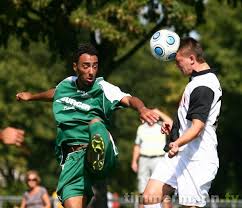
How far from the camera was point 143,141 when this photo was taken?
18.0 m

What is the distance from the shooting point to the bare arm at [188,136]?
10.2 meters

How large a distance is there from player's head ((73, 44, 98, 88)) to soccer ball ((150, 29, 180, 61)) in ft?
2.94

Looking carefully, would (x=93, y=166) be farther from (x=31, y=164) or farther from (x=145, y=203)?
(x=31, y=164)

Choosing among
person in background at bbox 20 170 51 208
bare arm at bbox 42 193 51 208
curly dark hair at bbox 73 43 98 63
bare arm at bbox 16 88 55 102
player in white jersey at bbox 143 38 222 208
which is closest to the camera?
player in white jersey at bbox 143 38 222 208

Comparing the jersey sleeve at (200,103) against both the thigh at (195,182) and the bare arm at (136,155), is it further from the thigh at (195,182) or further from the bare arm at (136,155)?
the bare arm at (136,155)

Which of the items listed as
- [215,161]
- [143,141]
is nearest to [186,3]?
[143,141]

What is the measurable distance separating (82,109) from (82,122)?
5.6 inches

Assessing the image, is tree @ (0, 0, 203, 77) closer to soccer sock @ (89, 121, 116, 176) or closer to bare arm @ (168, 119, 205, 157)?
soccer sock @ (89, 121, 116, 176)

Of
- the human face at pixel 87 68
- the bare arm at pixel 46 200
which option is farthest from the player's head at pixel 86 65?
the bare arm at pixel 46 200

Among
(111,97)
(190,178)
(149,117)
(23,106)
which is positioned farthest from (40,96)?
(23,106)

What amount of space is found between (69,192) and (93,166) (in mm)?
440

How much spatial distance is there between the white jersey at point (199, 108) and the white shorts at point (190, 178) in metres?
0.08

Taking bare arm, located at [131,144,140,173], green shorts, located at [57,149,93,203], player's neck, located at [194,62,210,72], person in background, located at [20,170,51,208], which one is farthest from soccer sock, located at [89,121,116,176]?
person in background, located at [20,170,51,208]

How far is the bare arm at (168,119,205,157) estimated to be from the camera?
1023 centimetres
